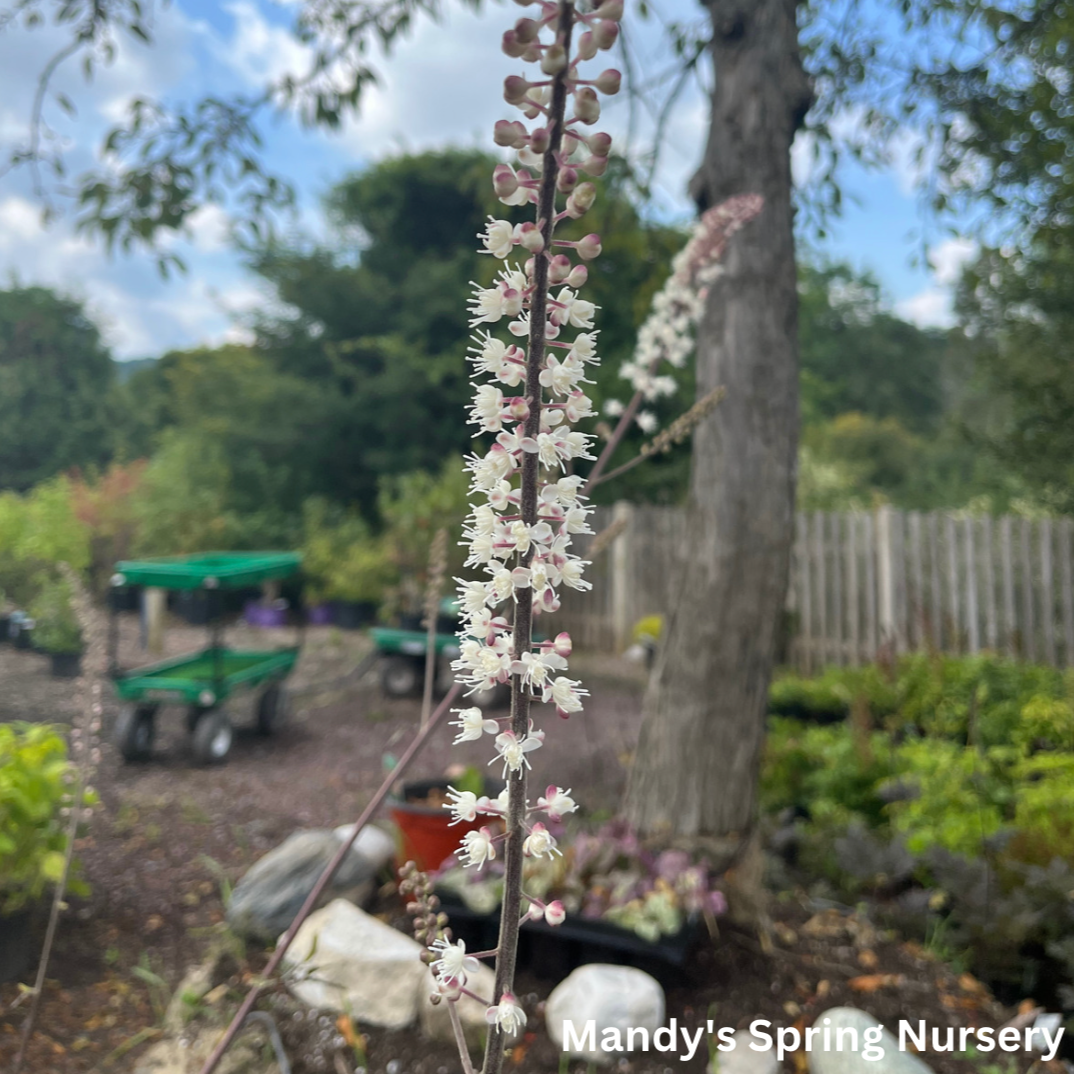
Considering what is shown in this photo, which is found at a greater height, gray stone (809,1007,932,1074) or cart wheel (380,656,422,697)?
cart wheel (380,656,422,697)

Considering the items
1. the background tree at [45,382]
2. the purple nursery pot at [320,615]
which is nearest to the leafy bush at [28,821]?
the background tree at [45,382]

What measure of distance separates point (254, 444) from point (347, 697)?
6.28 metres

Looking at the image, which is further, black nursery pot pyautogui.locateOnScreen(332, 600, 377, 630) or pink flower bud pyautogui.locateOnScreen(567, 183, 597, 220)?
black nursery pot pyautogui.locateOnScreen(332, 600, 377, 630)

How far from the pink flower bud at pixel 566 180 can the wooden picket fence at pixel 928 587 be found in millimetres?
5278

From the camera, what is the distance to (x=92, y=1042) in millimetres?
2328

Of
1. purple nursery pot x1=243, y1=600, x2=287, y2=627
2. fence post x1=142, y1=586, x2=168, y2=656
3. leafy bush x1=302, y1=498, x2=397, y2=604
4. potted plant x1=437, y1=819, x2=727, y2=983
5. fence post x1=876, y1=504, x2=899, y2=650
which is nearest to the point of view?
potted plant x1=437, y1=819, x2=727, y2=983

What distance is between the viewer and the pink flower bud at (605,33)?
2.17 feet

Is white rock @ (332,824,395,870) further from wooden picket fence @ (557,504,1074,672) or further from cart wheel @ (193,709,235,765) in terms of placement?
wooden picket fence @ (557,504,1074,672)

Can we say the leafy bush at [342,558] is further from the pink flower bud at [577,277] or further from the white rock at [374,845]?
the pink flower bud at [577,277]

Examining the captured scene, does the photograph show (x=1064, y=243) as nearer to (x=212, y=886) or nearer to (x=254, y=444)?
(x=212, y=886)

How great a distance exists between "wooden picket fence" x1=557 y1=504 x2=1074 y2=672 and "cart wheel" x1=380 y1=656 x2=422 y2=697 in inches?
93.1

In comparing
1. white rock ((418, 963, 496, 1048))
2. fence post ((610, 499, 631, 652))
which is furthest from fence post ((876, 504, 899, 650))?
white rock ((418, 963, 496, 1048))

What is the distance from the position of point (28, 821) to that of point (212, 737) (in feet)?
10.2

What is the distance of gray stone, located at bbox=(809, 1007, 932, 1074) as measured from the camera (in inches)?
81.3
